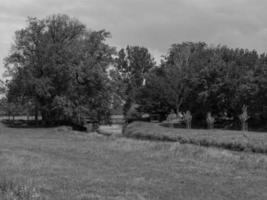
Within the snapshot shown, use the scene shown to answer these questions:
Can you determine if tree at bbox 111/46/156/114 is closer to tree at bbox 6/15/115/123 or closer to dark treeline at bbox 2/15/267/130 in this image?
dark treeline at bbox 2/15/267/130

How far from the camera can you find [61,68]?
148 feet

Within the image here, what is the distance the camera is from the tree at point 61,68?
4550 centimetres

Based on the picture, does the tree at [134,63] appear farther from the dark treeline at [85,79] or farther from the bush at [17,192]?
the bush at [17,192]

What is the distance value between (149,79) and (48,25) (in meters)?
22.8

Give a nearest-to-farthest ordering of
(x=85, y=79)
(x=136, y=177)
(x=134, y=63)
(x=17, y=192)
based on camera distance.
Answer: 1. (x=17, y=192)
2. (x=136, y=177)
3. (x=85, y=79)
4. (x=134, y=63)

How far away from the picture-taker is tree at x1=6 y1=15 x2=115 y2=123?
4550 cm

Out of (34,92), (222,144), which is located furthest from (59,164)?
(34,92)

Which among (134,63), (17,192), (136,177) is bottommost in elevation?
(136,177)

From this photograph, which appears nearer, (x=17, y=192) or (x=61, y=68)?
(x=17, y=192)

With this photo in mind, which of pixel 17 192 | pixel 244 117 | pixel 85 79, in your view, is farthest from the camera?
pixel 85 79

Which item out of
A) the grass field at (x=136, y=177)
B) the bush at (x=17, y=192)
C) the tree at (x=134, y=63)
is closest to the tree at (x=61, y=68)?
the grass field at (x=136, y=177)

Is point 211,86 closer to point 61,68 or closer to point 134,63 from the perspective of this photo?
point 61,68

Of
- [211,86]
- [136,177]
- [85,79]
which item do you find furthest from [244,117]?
[136,177]

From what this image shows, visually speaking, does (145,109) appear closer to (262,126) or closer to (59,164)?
(262,126)
